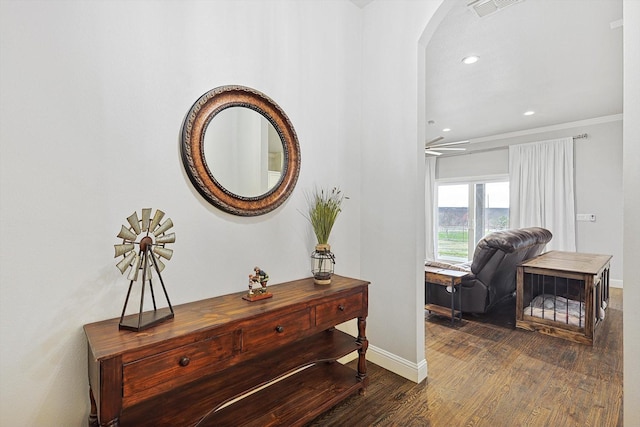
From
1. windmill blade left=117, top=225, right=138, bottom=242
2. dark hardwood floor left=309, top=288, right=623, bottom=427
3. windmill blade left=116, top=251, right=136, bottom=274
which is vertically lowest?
dark hardwood floor left=309, top=288, right=623, bottom=427

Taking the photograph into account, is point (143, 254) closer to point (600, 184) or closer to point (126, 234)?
point (126, 234)

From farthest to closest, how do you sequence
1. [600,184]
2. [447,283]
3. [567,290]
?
1. [600,184]
2. [447,283]
3. [567,290]

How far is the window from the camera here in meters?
6.35

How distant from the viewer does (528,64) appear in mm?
3281

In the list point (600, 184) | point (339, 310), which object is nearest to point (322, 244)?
point (339, 310)

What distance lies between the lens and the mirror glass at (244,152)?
1.70 meters

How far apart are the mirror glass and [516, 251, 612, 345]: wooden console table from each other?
284 cm

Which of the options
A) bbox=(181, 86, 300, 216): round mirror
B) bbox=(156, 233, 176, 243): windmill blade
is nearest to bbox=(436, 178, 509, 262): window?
bbox=(181, 86, 300, 216): round mirror

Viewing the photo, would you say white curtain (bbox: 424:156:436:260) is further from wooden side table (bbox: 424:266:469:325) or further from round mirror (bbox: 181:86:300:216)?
round mirror (bbox: 181:86:300:216)

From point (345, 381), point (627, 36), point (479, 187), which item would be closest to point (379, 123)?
point (627, 36)

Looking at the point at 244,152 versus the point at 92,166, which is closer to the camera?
the point at 92,166

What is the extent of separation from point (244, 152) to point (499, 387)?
2306 millimetres

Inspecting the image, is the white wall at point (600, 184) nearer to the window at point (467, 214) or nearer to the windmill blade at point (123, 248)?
the window at point (467, 214)

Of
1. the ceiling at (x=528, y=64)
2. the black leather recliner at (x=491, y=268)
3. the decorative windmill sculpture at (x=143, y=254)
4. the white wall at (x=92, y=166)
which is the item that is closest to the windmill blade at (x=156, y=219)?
the decorative windmill sculpture at (x=143, y=254)
